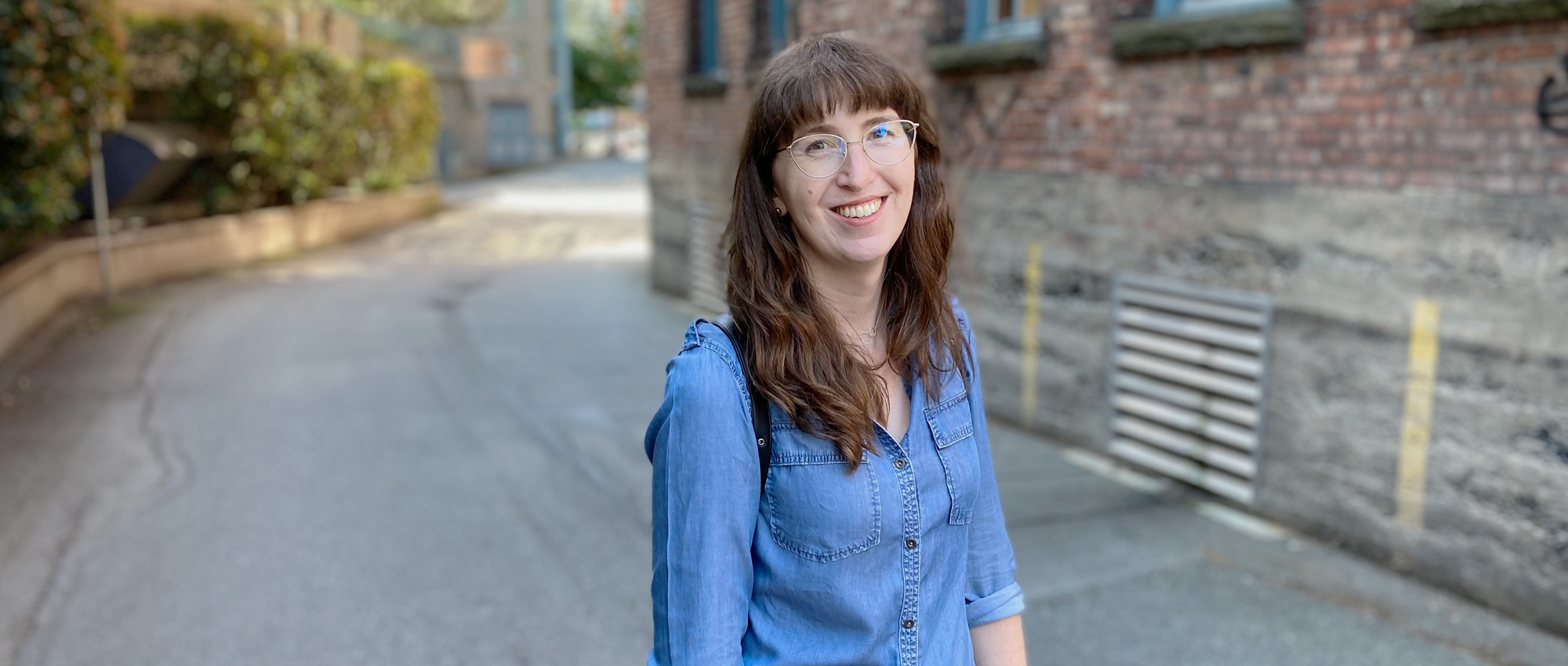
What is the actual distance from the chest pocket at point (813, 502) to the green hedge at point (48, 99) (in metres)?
10.0

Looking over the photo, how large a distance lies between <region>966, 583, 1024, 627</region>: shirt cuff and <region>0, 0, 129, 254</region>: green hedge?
10037 mm

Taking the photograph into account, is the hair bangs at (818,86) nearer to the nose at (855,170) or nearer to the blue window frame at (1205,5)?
the nose at (855,170)

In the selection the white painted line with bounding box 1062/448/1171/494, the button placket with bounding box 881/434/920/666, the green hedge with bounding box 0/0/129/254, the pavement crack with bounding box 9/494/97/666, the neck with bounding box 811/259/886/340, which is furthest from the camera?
the green hedge with bounding box 0/0/129/254

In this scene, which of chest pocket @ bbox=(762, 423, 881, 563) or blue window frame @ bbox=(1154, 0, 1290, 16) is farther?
blue window frame @ bbox=(1154, 0, 1290, 16)

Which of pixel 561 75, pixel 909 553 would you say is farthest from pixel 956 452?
pixel 561 75

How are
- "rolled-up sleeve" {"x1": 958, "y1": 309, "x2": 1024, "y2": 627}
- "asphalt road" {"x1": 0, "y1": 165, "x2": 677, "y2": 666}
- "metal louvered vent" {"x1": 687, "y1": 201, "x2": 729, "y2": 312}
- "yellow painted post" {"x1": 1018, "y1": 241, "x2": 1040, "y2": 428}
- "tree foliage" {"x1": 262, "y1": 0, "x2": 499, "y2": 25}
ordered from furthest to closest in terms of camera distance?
"tree foliage" {"x1": 262, "y1": 0, "x2": 499, "y2": 25}
"metal louvered vent" {"x1": 687, "y1": 201, "x2": 729, "y2": 312}
"yellow painted post" {"x1": 1018, "y1": 241, "x2": 1040, "y2": 428}
"asphalt road" {"x1": 0, "y1": 165, "x2": 677, "y2": 666}
"rolled-up sleeve" {"x1": 958, "y1": 309, "x2": 1024, "y2": 627}

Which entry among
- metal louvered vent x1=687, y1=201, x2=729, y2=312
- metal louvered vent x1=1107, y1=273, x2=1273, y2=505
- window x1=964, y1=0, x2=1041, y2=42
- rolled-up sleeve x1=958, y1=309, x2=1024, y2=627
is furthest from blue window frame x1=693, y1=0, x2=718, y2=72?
rolled-up sleeve x1=958, y1=309, x2=1024, y2=627

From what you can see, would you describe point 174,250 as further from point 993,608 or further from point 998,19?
point 993,608

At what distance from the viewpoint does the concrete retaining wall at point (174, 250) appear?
10.6 m

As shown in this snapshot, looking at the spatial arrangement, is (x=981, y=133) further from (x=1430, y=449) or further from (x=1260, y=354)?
(x=1430, y=449)

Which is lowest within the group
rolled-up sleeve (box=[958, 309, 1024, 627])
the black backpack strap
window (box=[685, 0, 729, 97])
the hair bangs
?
rolled-up sleeve (box=[958, 309, 1024, 627])

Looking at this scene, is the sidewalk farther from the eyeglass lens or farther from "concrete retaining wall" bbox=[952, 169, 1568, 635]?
the eyeglass lens

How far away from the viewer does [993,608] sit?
2135 millimetres

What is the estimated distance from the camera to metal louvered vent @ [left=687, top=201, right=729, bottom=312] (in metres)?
12.0
